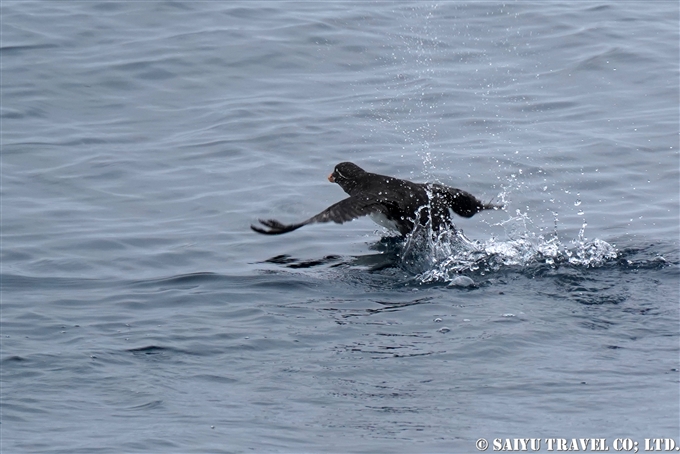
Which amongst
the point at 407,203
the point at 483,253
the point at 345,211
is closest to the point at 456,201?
the point at 407,203

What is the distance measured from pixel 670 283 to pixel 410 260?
1.96 m

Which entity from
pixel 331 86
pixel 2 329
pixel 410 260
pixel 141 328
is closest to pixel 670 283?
pixel 410 260

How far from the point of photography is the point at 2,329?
693 cm

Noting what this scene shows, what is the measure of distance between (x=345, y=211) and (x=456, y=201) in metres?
1.13

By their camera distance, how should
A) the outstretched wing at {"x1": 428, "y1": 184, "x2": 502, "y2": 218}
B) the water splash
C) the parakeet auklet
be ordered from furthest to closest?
the outstretched wing at {"x1": 428, "y1": 184, "x2": 502, "y2": 218} < the parakeet auklet < the water splash

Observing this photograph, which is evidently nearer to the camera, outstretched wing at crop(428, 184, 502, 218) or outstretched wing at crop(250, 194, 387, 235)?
outstretched wing at crop(250, 194, 387, 235)

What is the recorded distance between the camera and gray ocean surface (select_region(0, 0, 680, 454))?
550 cm

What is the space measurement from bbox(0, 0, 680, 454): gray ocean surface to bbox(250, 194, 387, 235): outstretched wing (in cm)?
41

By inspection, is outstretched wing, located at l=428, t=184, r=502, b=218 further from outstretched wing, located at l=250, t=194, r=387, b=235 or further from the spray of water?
outstretched wing, located at l=250, t=194, r=387, b=235

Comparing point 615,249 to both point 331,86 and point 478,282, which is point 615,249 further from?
point 331,86

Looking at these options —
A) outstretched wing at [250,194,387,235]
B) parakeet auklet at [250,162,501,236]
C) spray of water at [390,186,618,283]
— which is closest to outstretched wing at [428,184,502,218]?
parakeet auklet at [250,162,501,236]

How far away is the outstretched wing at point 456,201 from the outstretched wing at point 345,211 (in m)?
0.45

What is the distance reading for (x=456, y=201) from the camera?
8.66m

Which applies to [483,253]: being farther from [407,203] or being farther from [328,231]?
[328,231]
